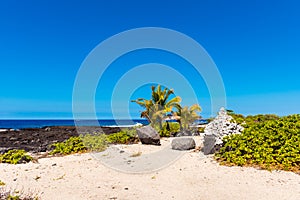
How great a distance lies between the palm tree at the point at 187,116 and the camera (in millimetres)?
16266

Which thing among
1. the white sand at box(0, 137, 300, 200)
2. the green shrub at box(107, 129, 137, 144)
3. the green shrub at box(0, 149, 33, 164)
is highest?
the green shrub at box(107, 129, 137, 144)

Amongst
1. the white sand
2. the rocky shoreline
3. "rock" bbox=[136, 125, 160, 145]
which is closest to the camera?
the white sand

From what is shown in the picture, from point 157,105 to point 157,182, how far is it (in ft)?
34.8

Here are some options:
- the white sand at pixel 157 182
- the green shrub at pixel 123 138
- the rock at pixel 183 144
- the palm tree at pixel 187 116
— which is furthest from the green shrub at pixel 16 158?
the palm tree at pixel 187 116

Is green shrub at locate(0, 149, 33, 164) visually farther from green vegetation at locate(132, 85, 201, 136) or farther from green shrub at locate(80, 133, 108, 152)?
green vegetation at locate(132, 85, 201, 136)

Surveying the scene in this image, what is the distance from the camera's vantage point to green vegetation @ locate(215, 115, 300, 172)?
596 centimetres

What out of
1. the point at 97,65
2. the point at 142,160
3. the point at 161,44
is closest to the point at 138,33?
the point at 161,44

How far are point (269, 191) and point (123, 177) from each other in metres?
3.09

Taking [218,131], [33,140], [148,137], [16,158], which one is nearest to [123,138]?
[148,137]

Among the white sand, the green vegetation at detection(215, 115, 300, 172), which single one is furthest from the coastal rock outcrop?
the white sand

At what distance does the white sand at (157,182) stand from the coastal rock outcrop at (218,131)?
78cm

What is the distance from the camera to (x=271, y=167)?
19.2ft

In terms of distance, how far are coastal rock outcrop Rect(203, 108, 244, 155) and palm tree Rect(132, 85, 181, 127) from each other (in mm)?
7272

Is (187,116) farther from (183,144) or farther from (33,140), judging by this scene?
(33,140)
